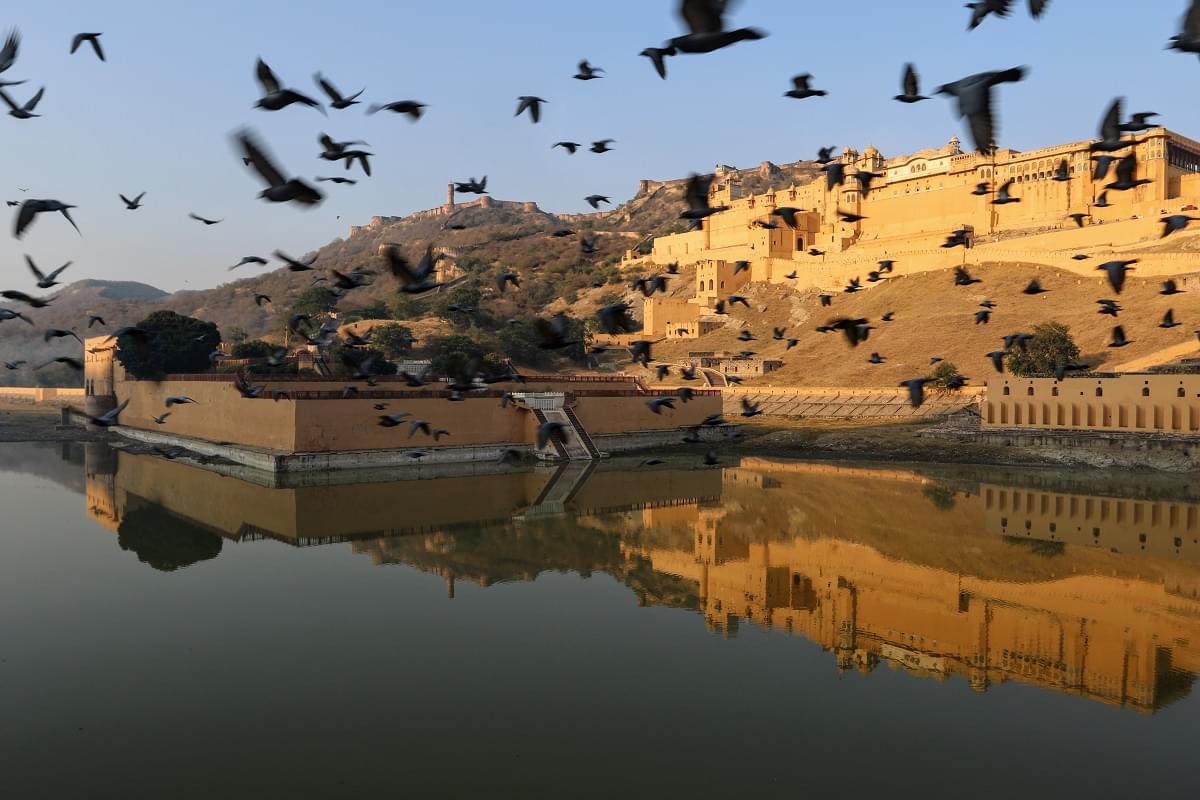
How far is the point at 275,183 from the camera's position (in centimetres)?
626

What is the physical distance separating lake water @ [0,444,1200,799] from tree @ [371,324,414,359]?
124 feet

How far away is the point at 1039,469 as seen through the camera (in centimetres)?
3066

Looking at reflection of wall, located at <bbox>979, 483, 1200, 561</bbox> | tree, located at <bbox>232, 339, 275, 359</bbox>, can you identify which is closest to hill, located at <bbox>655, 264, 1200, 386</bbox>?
reflection of wall, located at <bbox>979, 483, 1200, 561</bbox>

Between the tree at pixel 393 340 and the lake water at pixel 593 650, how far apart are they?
124 ft

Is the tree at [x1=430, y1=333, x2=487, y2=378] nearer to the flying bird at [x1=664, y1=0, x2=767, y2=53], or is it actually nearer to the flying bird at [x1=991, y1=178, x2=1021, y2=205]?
the flying bird at [x1=991, y1=178, x2=1021, y2=205]

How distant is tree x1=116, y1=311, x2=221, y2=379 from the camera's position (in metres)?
42.1

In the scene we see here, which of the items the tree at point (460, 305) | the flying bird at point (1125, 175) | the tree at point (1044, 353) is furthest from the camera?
the tree at point (460, 305)

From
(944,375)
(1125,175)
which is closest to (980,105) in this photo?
(1125,175)

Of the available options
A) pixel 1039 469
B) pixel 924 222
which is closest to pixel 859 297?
pixel 924 222

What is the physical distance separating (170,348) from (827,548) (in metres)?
36.4

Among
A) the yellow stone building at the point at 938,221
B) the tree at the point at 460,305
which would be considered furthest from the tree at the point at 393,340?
the yellow stone building at the point at 938,221

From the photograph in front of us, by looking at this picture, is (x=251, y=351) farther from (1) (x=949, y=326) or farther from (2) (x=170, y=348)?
(1) (x=949, y=326)

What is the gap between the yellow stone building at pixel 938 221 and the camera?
185 ft

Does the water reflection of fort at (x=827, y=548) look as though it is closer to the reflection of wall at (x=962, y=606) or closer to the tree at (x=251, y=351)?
the reflection of wall at (x=962, y=606)
